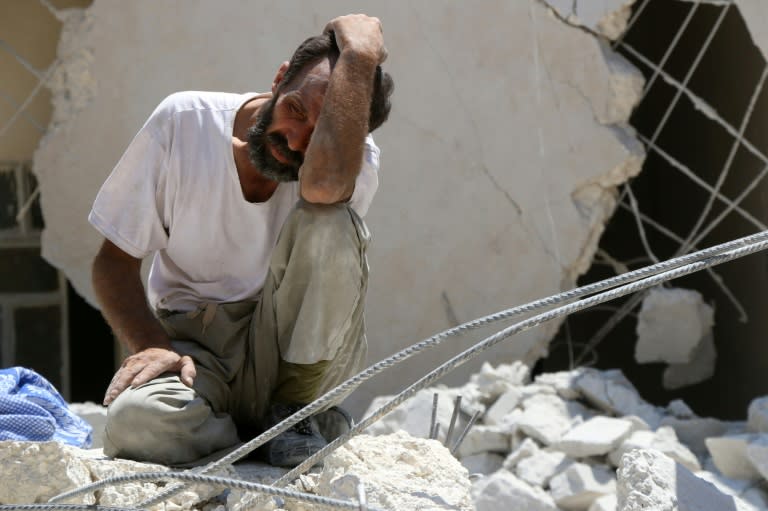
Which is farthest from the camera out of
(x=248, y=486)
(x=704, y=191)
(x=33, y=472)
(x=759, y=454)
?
(x=704, y=191)

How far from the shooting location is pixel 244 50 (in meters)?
4.63

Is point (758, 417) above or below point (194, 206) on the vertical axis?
below

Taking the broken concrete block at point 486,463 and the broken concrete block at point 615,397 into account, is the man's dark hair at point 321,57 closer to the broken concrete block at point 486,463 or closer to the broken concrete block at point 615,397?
the broken concrete block at point 486,463

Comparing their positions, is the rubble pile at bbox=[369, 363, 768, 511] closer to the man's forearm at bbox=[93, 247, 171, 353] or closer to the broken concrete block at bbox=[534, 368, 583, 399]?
the broken concrete block at bbox=[534, 368, 583, 399]

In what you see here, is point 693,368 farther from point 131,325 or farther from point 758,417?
point 131,325

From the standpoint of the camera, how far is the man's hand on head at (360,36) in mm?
2273

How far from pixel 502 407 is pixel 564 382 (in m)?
0.30

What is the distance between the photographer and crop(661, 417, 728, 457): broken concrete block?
168 inches

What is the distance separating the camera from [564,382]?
447 cm

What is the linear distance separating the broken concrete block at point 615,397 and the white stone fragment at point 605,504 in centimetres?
49

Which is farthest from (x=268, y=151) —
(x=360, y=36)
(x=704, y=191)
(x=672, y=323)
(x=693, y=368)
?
(x=704, y=191)

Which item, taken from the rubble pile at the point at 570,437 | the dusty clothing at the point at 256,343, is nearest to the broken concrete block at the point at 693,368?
the rubble pile at the point at 570,437

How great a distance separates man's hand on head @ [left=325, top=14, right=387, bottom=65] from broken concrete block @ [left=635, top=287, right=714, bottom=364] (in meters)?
2.69

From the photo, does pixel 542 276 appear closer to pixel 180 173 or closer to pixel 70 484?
pixel 180 173
